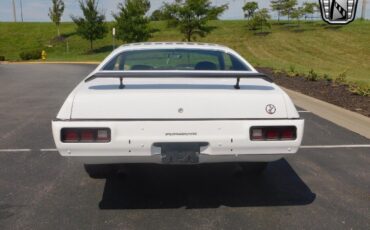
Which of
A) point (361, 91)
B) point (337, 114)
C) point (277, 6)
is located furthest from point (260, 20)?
point (337, 114)

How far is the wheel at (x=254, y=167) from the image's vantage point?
15.5 ft

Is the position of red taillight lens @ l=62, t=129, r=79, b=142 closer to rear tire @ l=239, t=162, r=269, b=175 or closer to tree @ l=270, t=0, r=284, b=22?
rear tire @ l=239, t=162, r=269, b=175

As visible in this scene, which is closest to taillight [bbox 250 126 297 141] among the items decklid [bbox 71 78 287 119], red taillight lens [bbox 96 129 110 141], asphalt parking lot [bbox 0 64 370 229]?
decklid [bbox 71 78 287 119]

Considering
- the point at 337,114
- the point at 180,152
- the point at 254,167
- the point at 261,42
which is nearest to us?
the point at 180,152

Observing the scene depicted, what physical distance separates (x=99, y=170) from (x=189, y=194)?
1026mm

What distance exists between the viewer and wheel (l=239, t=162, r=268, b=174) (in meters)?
4.72

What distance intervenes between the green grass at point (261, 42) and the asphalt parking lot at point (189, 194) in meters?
30.1

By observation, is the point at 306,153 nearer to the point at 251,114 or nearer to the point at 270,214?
the point at 270,214

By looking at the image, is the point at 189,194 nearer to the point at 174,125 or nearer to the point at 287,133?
the point at 174,125

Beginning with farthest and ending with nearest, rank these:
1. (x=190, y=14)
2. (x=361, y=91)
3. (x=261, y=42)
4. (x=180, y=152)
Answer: (x=261, y=42)
(x=190, y=14)
(x=361, y=91)
(x=180, y=152)

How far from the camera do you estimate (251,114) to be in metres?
3.60

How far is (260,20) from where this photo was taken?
56.8 m

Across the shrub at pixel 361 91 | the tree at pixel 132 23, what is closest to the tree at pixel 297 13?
the tree at pixel 132 23

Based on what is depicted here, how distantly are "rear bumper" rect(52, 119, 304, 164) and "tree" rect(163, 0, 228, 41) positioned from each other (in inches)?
1443
